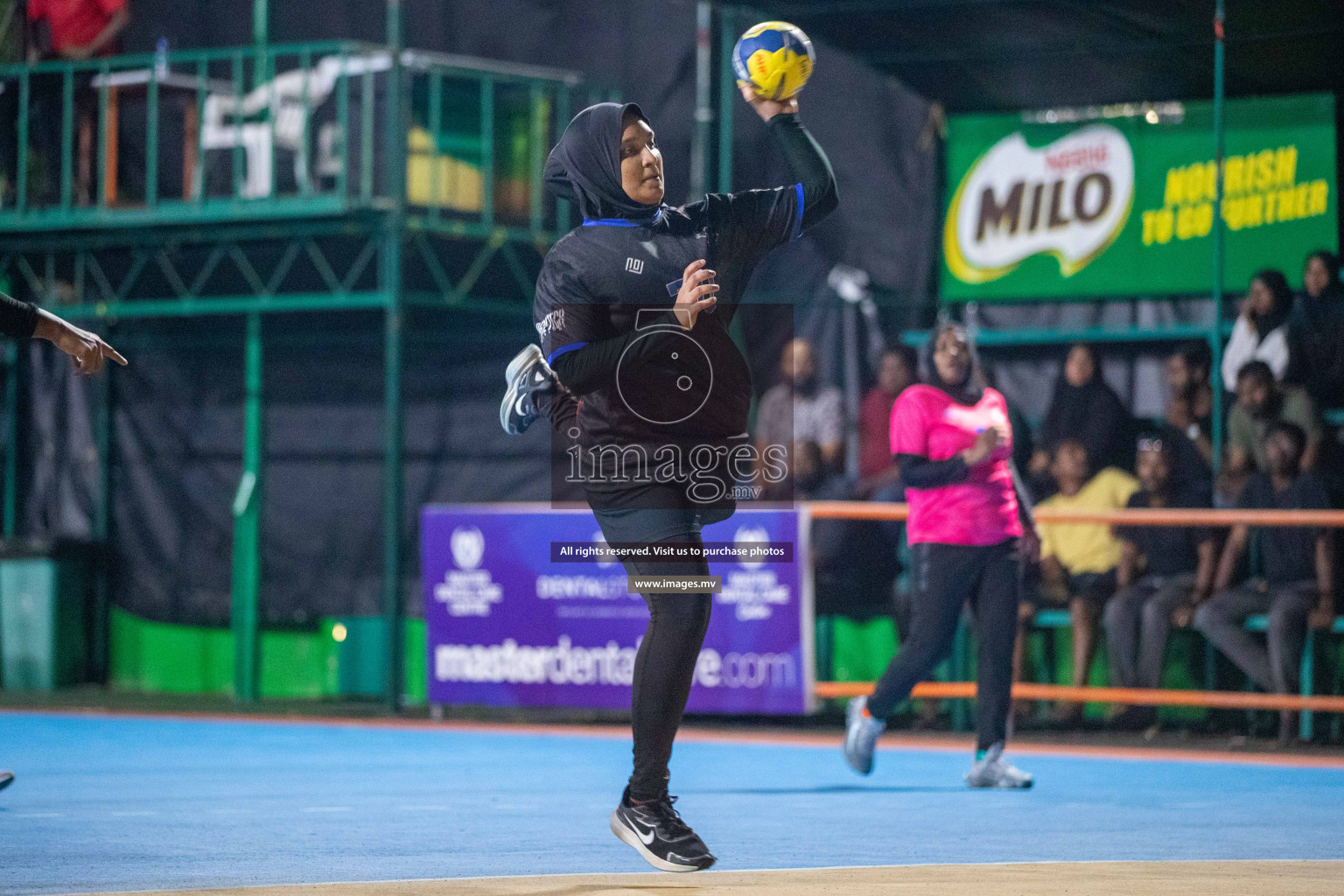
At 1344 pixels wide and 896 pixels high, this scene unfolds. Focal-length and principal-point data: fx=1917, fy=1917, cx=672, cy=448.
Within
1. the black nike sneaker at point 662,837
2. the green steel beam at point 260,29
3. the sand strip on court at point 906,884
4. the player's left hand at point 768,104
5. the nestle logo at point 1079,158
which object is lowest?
the sand strip on court at point 906,884

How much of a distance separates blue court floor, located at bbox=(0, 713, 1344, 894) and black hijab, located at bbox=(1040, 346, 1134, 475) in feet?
10.4

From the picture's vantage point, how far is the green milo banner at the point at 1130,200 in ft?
48.8

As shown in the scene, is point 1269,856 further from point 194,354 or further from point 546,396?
point 194,354

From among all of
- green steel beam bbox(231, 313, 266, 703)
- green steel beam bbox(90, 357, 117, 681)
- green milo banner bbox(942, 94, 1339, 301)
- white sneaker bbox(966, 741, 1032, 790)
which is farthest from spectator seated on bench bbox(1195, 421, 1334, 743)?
green steel beam bbox(90, 357, 117, 681)

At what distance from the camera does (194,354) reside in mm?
17781

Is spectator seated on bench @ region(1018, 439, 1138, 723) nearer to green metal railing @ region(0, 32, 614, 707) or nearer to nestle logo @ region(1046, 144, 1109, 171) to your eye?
nestle logo @ region(1046, 144, 1109, 171)

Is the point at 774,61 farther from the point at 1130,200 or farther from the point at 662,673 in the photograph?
the point at 1130,200

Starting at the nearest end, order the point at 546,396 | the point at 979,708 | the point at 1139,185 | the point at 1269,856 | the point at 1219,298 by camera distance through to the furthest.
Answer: the point at 546,396 → the point at 1269,856 → the point at 979,708 → the point at 1219,298 → the point at 1139,185

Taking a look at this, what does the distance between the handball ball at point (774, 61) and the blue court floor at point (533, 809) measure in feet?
8.30

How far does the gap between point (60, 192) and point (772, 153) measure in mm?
6333

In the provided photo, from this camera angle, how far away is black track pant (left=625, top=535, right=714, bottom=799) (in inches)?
234

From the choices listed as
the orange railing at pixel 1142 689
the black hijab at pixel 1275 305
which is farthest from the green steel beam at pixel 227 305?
the black hijab at pixel 1275 305

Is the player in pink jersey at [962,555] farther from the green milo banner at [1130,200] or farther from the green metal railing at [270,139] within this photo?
the green metal railing at [270,139]

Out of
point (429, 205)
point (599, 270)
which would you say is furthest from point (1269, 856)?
point (429, 205)
